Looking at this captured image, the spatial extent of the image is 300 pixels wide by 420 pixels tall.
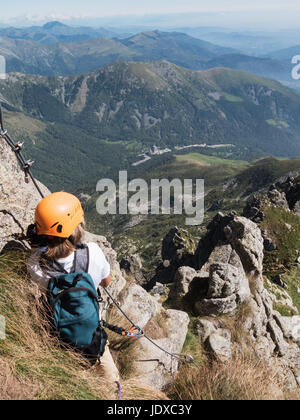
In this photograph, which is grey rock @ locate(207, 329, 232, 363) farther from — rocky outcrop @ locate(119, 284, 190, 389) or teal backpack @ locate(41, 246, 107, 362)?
teal backpack @ locate(41, 246, 107, 362)

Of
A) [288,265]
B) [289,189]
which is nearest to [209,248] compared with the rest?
[288,265]

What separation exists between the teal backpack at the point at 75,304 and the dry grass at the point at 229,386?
9.03 feet

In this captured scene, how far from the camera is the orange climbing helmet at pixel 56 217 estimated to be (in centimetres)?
648

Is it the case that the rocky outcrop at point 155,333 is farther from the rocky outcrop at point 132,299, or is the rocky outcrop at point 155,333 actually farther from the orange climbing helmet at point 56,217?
the orange climbing helmet at point 56,217

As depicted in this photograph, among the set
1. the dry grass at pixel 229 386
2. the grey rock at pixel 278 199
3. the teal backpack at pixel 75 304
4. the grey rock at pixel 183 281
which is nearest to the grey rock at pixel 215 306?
the grey rock at pixel 183 281

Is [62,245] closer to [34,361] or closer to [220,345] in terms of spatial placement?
[34,361]

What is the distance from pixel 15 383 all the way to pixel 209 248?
43411mm

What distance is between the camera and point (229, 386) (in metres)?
6.93

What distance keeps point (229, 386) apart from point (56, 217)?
5852 mm

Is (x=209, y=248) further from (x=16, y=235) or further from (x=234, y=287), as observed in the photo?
(x=16, y=235)

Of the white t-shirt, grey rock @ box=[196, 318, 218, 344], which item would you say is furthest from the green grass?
the white t-shirt

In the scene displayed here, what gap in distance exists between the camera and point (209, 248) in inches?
1848

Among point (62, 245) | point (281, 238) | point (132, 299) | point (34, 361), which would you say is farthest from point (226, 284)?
point (281, 238)

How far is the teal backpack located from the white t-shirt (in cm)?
12
